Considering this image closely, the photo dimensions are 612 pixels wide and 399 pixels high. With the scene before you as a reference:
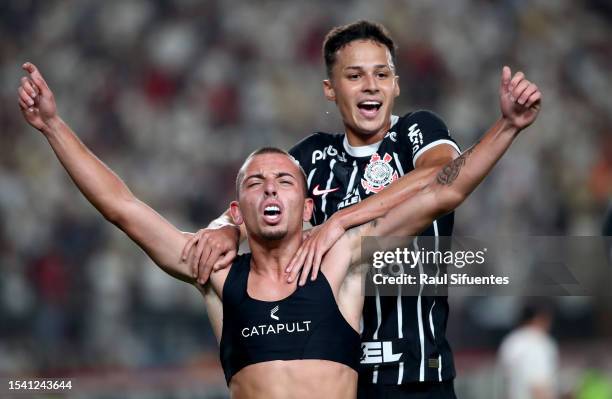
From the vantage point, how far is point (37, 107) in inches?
189

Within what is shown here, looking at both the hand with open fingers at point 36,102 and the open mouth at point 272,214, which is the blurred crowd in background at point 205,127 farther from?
the open mouth at point 272,214

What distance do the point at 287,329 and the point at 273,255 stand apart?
37 cm

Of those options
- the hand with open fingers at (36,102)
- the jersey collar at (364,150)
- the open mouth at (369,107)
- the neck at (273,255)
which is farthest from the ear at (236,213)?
the hand with open fingers at (36,102)

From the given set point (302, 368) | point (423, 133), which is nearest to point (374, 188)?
point (423, 133)

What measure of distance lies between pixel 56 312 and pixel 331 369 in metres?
5.48

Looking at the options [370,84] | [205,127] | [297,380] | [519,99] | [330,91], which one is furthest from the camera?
[205,127]

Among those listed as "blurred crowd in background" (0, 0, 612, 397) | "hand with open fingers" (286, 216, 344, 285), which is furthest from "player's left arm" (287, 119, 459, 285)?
"blurred crowd in background" (0, 0, 612, 397)

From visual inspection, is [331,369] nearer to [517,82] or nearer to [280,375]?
[280,375]

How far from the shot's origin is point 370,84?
5.28m

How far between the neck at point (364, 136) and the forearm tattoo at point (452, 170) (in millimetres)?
697

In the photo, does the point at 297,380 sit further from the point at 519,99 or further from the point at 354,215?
the point at 519,99

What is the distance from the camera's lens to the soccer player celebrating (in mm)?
4594

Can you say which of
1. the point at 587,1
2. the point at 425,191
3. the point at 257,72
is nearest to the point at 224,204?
the point at 257,72

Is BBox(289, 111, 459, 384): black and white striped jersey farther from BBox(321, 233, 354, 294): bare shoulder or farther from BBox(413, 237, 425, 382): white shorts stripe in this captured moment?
BBox(321, 233, 354, 294): bare shoulder
